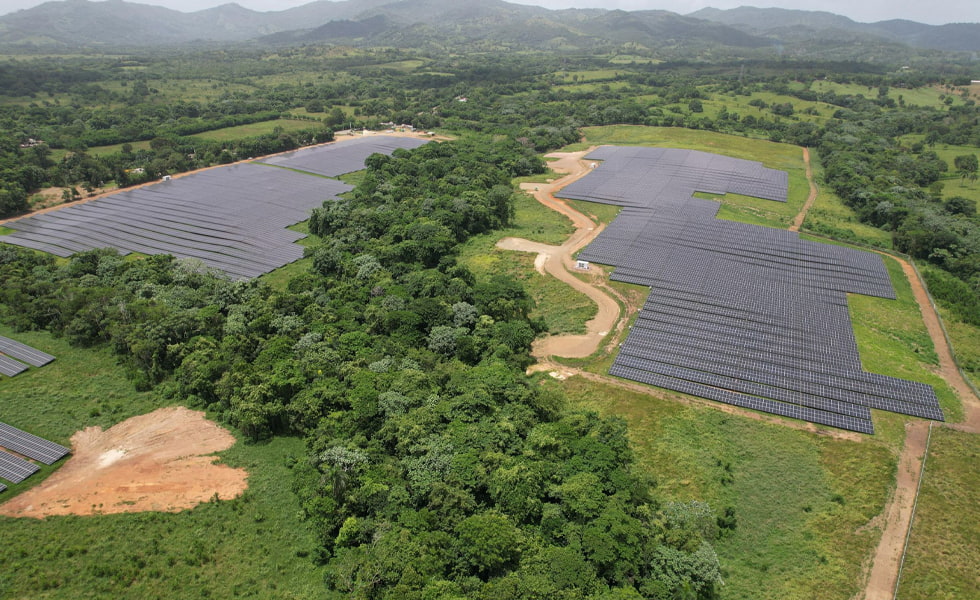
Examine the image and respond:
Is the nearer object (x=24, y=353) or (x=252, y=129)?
(x=24, y=353)

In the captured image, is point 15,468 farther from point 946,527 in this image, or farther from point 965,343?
point 965,343

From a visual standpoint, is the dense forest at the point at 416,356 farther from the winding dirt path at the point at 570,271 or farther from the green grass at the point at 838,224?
the winding dirt path at the point at 570,271

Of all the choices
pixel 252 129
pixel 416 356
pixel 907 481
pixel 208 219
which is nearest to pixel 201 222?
pixel 208 219

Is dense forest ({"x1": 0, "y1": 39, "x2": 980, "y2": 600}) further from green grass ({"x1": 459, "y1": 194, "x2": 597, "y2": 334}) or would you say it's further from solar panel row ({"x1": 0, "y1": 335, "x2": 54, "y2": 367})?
green grass ({"x1": 459, "y1": 194, "x2": 597, "y2": 334})

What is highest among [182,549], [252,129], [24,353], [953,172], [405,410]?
[252,129]

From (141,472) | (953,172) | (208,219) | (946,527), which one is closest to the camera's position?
(946,527)

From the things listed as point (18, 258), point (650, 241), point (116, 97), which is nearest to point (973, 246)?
point (650, 241)

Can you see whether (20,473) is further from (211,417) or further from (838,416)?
(838,416)
